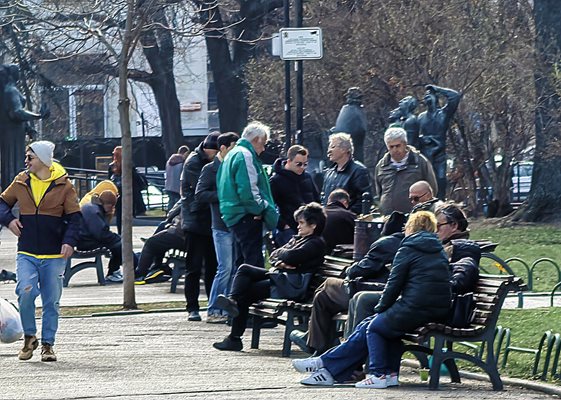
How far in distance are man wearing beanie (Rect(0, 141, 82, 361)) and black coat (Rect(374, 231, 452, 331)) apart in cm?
291

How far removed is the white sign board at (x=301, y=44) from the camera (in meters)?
17.8

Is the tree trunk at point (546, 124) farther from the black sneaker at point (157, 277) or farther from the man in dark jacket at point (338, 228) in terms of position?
the man in dark jacket at point (338, 228)

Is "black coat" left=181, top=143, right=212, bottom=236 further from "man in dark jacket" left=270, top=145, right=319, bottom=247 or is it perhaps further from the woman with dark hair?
the woman with dark hair

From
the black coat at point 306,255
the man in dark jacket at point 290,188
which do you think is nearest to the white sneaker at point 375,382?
the black coat at point 306,255

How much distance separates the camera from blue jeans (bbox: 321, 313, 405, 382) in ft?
32.3

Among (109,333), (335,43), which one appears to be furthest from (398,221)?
(335,43)

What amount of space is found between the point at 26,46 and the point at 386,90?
9.65 metres

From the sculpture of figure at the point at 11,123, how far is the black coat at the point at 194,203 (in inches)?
562

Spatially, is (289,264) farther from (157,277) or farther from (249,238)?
(157,277)

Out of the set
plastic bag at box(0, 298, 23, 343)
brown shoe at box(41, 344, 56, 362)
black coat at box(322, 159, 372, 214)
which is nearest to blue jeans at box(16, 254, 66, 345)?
brown shoe at box(41, 344, 56, 362)

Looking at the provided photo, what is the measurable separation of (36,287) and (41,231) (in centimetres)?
48

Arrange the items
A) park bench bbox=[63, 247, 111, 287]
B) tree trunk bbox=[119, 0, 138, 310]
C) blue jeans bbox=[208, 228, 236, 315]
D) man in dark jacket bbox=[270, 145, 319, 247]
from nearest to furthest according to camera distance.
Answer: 1. blue jeans bbox=[208, 228, 236, 315]
2. man in dark jacket bbox=[270, 145, 319, 247]
3. tree trunk bbox=[119, 0, 138, 310]
4. park bench bbox=[63, 247, 111, 287]

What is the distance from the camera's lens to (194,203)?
1420cm

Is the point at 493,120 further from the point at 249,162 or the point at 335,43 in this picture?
the point at 249,162
